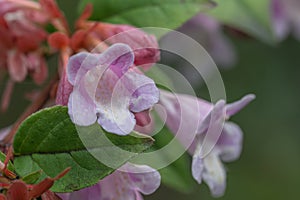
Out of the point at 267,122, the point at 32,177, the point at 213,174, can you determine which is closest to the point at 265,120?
the point at 267,122

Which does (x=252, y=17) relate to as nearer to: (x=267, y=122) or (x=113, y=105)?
(x=113, y=105)

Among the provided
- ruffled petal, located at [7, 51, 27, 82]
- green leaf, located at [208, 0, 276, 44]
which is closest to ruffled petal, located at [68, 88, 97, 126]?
ruffled petal, located at [7, 51, 27, 82]

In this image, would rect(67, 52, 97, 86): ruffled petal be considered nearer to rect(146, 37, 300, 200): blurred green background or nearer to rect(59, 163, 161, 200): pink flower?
rect(59, 163, 161, 200): pink flower

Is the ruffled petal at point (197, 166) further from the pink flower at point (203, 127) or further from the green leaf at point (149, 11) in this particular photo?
the green leaf at point (149, 11)

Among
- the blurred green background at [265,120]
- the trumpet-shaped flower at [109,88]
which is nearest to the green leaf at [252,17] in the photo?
the trumpet-shaped flower at [109,88]

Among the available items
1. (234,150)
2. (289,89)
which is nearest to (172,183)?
(234,150)

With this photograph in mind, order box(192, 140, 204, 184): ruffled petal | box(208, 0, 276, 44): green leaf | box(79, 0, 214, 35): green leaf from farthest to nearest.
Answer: box(208, 0, 276, 44): green leaf → box(79, 0, 214, 35): green leaf → box(192, 140, 204, 184): ruffled petal

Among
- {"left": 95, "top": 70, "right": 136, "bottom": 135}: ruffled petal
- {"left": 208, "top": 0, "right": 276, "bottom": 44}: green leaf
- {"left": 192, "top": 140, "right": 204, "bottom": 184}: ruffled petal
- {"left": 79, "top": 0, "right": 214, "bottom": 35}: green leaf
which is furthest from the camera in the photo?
{"left": 208, "top": 0, "right": 276, "bottom": 44}: green leaf

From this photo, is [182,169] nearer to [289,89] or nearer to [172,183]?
[172,183]
